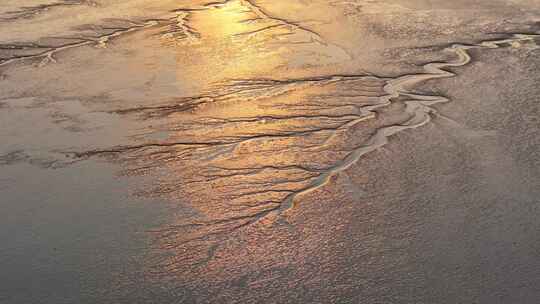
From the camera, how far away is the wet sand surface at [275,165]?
228 cm

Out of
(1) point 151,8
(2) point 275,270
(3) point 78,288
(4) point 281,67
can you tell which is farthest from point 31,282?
(1) point 151,8

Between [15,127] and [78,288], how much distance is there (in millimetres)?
1738

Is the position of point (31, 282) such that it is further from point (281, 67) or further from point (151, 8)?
point (151, 8)

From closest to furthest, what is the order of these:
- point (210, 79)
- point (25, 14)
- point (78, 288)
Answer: point (78, 288)
point (210, 79)
point (25, 14)

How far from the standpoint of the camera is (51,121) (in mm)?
3744

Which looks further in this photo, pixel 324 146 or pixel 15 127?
pixel 15 127

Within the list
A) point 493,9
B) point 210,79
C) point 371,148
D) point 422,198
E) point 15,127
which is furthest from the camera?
point 493,9

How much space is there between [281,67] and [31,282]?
104 inches

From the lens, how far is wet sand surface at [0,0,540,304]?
2.28 metres

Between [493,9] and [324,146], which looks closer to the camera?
[324,146]

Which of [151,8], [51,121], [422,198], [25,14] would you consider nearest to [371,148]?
[422,198]

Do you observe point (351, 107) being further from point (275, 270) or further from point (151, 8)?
point (151, 8)

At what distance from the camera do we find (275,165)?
122 inches

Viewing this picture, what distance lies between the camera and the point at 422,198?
2762 millimetres
